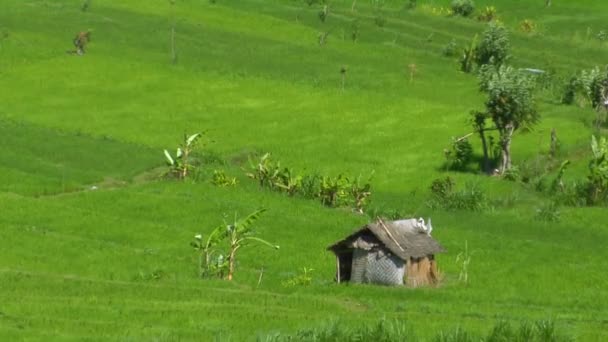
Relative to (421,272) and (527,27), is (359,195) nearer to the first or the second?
(421,272)

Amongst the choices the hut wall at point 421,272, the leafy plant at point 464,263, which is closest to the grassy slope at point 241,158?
the leafy plant at point 464,263

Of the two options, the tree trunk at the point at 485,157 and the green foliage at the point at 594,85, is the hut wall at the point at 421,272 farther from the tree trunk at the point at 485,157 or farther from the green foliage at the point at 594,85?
the green foliage at the point at 594,85

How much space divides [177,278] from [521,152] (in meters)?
30.7

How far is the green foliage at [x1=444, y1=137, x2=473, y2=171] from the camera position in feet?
257

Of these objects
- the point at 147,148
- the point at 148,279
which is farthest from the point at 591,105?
the point at 148,279

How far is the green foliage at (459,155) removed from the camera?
7844 centimetres

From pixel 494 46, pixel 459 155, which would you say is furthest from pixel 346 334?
pixel 494 46

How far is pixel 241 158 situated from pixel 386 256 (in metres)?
27.2

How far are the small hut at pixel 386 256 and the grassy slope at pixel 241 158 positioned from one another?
1.61m

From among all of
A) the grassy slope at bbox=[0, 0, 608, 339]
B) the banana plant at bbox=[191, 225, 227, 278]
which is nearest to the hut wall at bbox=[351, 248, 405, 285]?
the grassy slope at bbox=[0, 0, 608, 339]

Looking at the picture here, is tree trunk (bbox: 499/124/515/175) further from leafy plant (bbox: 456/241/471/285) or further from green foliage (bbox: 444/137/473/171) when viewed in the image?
leafy plant (bbox: 456/241/471/285)

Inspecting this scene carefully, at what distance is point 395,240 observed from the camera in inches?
2196

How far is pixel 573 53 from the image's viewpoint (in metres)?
118

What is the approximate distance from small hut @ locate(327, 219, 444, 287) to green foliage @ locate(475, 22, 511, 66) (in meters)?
49.4
